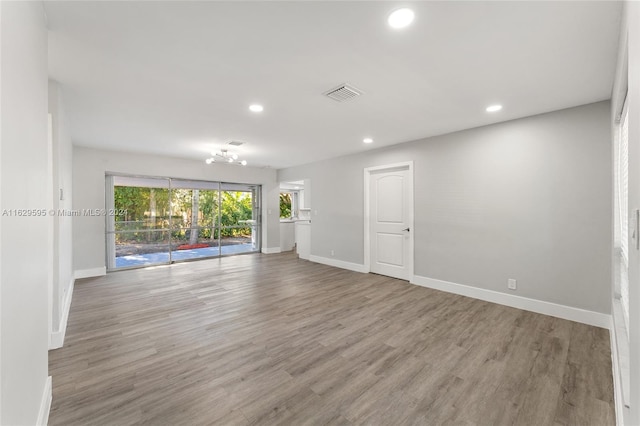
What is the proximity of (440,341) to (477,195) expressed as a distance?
227 centimetres

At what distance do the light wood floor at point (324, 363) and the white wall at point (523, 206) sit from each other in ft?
1.68

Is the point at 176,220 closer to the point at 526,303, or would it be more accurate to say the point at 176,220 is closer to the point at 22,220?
the point at 22,220

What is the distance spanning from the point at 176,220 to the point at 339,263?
419 centimetres

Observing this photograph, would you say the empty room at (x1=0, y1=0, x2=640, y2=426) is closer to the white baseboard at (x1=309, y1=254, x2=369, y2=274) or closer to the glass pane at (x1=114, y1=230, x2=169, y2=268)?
the white baseboard at (x1=309, y1=254, x2=369, y2=274)

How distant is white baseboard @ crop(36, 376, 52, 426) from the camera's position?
154 centimetres

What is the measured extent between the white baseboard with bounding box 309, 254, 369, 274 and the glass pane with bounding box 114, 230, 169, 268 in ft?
11.9

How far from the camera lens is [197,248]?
806cm

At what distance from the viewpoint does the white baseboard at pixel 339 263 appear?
5609 mm

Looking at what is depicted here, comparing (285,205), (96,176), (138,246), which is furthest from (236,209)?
(285,205)

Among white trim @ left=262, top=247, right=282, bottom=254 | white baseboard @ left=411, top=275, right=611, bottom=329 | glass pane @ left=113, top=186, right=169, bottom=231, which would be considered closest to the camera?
white baseboard @ left=411, top=275, right=611, bottom=329

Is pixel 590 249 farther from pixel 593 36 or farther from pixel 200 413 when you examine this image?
pixel 200 413

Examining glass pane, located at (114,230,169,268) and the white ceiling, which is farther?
glass pane, located at (114,230,169,268)

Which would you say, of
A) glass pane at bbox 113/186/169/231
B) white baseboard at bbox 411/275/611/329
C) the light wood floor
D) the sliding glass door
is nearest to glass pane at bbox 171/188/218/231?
the sliding glass door

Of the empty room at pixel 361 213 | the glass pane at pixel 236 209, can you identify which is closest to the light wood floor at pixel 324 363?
the empty room at pixel 361 213
